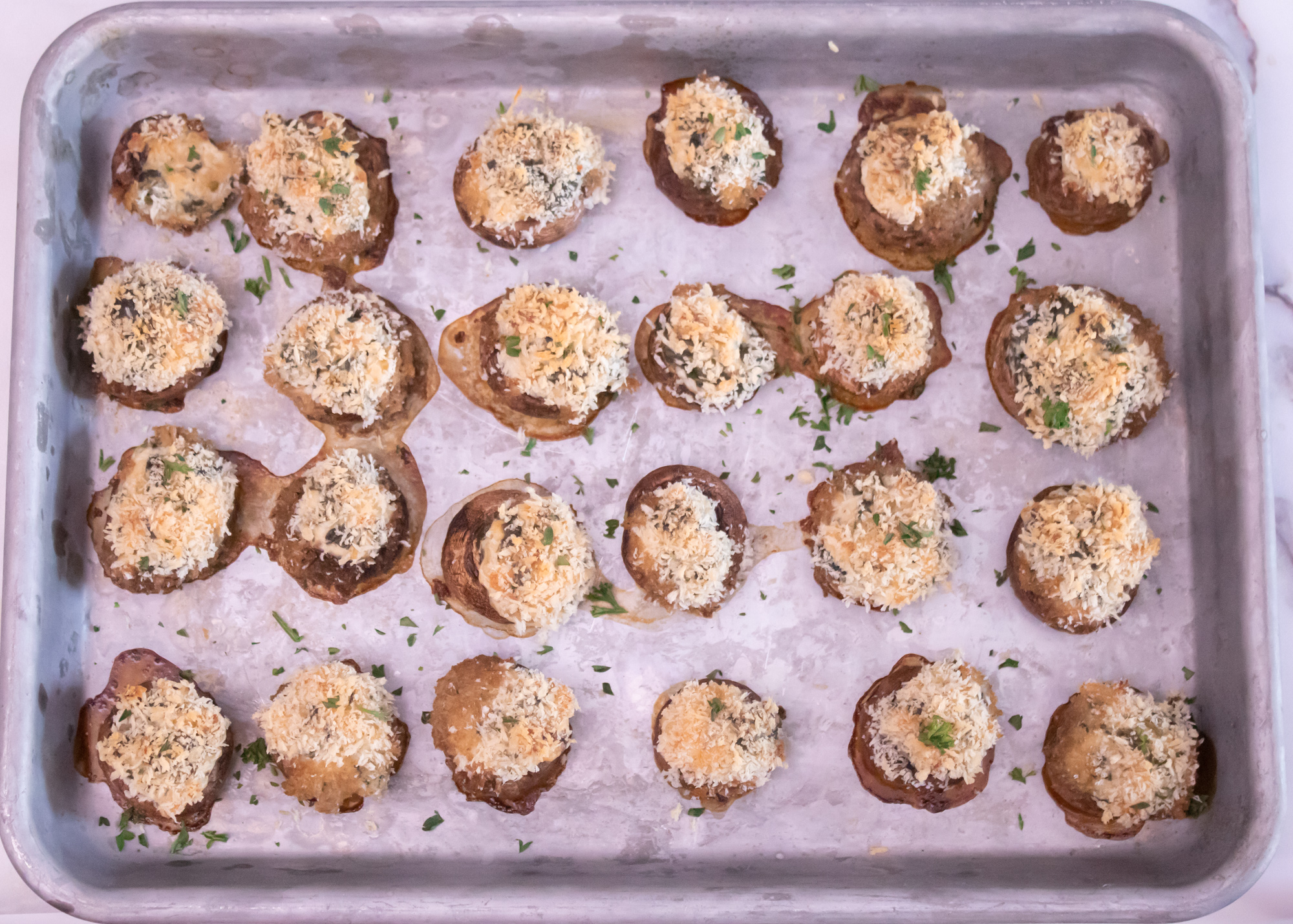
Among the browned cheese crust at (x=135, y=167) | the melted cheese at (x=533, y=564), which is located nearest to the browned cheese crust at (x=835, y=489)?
the melted cheese at (x=533, y=564)

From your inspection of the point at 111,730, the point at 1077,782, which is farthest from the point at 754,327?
the point at 111,730

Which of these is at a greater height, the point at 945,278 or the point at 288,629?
the point at 945,278

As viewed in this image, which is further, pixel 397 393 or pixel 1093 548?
pixel 397 393

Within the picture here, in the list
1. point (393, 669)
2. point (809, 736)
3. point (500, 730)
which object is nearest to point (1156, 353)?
point (809, 736)

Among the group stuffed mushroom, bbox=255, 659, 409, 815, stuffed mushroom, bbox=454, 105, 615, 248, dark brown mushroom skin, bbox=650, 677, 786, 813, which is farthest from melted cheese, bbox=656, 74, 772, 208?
stuffed mushroom, bbox=255, 659, 409, 815

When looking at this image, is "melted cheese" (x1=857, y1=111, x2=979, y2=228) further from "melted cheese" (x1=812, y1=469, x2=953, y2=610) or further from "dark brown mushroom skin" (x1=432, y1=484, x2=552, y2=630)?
"dark brown mushroom skin" (x1=432, y1=484, x2=552, y2=630)

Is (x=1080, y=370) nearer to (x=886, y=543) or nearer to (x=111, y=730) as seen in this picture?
(x=886, y=543)
